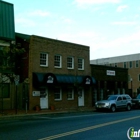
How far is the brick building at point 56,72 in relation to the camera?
2814 cm

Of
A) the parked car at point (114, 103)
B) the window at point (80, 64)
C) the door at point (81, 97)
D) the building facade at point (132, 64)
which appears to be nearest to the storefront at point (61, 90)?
the door at point (81, 97)

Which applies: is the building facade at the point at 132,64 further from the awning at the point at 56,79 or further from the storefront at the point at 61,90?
the awning at the point at 56,79

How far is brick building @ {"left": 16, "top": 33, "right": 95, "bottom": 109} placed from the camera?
28.1 m

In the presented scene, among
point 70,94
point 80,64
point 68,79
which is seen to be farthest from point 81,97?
point 68,79

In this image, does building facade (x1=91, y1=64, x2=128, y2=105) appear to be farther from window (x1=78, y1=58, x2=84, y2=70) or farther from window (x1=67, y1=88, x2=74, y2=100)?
window (x1=67, y1=88, x2=74, y2=100)

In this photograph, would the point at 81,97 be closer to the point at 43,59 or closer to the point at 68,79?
the point at 68,79

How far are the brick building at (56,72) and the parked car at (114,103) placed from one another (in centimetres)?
318

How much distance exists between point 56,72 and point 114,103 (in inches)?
272

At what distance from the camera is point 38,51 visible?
28734 mm

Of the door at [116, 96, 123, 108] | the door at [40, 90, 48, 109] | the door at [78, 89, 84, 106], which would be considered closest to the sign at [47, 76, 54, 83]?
the door at [40, 90, 48, 109]

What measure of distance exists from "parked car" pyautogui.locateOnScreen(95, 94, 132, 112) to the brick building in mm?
3175

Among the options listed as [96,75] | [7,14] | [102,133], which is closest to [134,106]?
[96,75]

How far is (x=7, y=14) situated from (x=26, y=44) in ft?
11.2

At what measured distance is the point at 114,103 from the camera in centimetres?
2805
